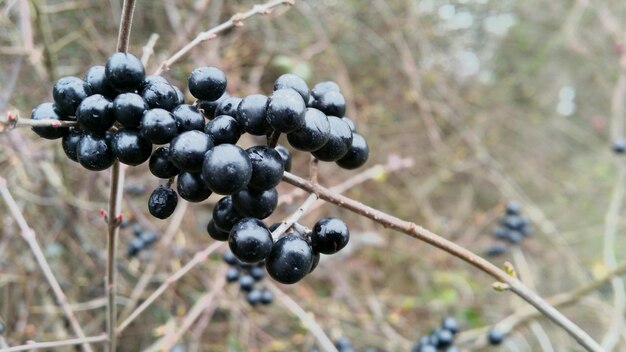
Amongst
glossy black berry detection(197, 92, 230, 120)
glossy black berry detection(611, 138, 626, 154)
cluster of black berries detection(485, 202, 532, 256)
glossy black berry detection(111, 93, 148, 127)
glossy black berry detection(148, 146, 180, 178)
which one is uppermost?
glossy black berry detection(611, 138, 626, 154)

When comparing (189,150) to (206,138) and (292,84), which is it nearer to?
(206,138)

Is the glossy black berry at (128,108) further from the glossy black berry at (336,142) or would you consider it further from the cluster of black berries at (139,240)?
the cluster of black berries at (139,240)

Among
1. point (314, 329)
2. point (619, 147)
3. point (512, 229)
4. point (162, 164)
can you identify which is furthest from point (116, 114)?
point (619, 147)

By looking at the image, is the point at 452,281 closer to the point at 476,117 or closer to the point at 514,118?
the point at 476,117

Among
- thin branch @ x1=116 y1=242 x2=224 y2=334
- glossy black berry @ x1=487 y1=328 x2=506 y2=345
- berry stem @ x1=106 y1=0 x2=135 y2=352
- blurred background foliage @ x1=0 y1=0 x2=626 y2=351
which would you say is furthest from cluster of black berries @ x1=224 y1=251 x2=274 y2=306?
glossy black berry @ x1=487 y1=328 x2=506 y2=345

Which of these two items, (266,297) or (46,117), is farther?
(266,297)

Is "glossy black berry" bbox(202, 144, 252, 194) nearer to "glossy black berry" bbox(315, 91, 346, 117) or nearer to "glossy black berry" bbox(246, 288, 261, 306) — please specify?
"glossy black berry" bbox(315, 91, 346, 117)

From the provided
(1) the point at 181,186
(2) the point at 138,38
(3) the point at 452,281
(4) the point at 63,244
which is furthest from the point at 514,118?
(1) the point at 181,186
